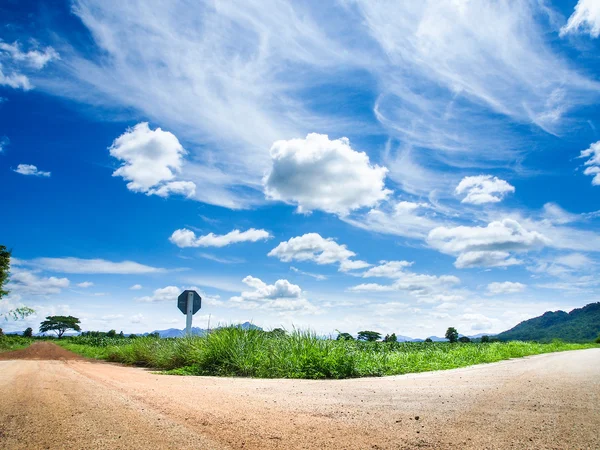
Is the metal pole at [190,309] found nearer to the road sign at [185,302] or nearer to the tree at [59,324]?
the road sign at [185,302]

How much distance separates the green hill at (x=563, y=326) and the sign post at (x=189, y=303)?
87.3 m

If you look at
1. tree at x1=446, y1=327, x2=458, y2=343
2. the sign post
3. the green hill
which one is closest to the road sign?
the sign post

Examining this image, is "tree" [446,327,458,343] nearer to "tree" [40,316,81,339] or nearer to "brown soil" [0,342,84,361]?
"brown soil" [0,342,84,361]

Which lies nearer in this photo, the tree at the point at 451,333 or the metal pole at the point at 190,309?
the metal pole at the point at 190,309

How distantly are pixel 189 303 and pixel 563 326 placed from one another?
505 feet

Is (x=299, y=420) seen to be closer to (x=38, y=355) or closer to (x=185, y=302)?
(x=185, y=302)

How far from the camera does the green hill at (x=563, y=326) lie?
340ft

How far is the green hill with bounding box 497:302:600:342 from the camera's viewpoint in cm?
10356

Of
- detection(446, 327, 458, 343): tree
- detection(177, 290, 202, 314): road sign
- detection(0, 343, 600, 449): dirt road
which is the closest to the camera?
detection(0, 343, 600, 449): dirt road

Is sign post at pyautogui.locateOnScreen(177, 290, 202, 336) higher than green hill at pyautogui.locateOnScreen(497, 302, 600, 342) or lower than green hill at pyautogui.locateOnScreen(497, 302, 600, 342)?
higher

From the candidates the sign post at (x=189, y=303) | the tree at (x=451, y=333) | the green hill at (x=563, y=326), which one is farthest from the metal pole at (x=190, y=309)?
the green hill at (x=563, y=326)

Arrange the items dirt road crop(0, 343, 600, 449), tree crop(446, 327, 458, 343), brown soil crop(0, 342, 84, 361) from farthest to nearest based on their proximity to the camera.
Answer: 1. tree crop(446, 327, 458, 343)
2. brown soil crop(0, 342, 84, 361)
3. dirt road crop(0, 343, 600, 449)

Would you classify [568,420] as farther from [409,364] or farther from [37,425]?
[409,364]

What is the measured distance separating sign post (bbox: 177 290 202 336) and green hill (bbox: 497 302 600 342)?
87.3 meters
